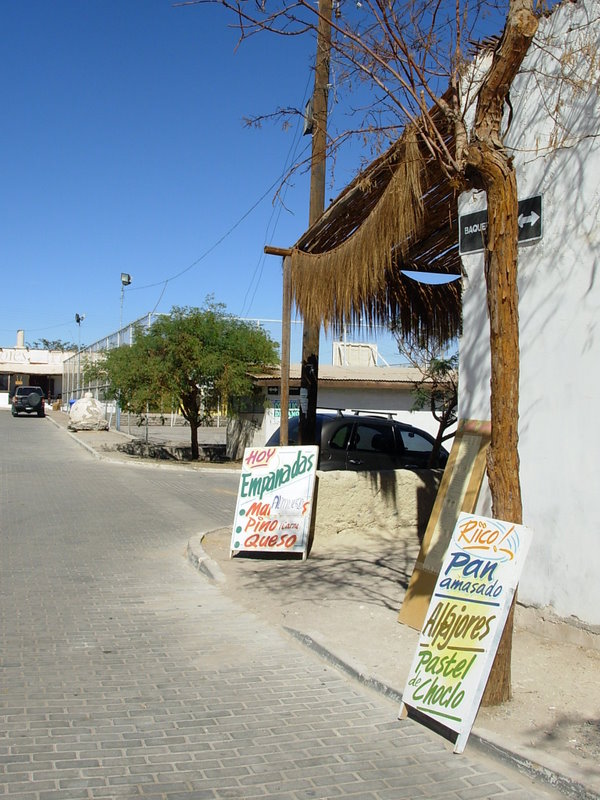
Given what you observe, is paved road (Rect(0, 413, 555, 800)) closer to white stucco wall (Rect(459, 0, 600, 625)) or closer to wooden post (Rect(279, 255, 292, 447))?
white stucco wall (Rect(459, 0, 600, 625))

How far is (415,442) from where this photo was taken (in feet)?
44.4

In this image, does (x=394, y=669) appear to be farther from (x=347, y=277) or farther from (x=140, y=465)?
(x=140, y=465)

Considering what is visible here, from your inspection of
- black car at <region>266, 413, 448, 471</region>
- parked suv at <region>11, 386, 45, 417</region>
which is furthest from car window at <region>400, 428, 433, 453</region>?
parked suv at <region>11, 386, 45, 417</region>

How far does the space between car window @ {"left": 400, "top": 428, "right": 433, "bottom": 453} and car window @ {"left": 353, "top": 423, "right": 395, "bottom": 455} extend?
366 millimetres

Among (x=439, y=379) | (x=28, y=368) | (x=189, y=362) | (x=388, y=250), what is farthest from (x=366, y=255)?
(x=28, y=368)

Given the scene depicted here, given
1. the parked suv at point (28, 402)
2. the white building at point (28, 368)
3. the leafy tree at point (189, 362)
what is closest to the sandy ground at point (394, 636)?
the leafy tree at point (189, 362)

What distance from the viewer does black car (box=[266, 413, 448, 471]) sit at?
12258 mm

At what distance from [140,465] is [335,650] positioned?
53.5ft

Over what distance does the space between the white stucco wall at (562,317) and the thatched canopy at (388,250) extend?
1062mm

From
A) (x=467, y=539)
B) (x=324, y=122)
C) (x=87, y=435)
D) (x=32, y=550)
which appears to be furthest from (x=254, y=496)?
(x=87, y=435)

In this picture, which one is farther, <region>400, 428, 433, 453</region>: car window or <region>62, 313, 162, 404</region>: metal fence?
<region>62, 313, 162, 404</region>: metal fence

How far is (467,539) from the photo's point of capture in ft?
15.5

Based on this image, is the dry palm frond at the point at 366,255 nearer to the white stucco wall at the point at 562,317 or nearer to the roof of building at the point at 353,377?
the white stucco wall at the point at 562,317

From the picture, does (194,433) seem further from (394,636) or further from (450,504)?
(394,636)
